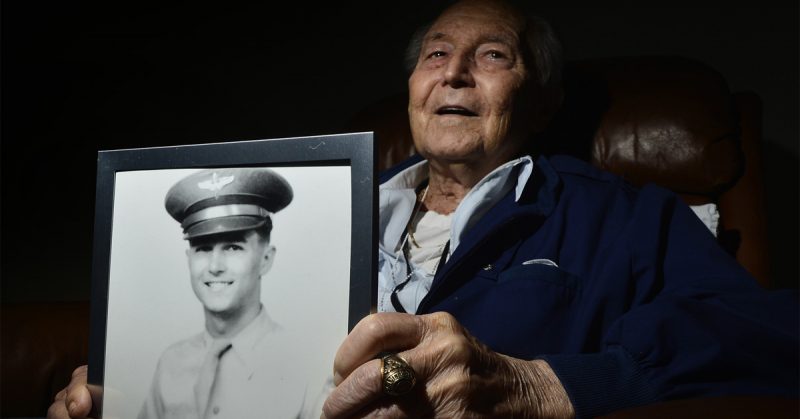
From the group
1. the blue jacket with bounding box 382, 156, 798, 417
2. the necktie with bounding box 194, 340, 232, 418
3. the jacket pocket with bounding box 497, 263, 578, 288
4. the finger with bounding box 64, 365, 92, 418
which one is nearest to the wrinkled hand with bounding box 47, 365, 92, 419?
the finger with bounding box 64, 365, 92, 418

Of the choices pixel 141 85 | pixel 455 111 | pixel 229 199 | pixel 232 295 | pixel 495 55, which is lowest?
pixel 232 295

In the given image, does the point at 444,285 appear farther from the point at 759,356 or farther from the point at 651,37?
the point at 651,37

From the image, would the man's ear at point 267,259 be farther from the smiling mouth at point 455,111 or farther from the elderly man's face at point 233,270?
the smiling mouth at point 455,111

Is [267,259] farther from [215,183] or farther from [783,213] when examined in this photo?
[783,213]

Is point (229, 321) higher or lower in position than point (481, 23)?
lower

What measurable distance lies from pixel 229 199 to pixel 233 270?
0.25 ft

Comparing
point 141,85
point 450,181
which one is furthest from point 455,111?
point 141,85

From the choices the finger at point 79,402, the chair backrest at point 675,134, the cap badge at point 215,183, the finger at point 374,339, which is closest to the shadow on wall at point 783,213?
the chair backrest at point 675,134

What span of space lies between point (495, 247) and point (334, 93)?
99 cm

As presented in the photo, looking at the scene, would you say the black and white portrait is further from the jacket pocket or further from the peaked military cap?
the jacket pocket

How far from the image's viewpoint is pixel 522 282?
2.91 ft

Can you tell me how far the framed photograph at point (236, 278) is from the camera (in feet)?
1.86

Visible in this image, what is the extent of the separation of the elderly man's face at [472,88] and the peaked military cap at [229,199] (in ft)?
1.70

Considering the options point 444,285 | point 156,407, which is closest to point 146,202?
point 156,407
